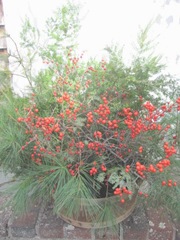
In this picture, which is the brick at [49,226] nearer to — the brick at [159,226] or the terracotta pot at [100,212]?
the terracotta pot at [100,212]

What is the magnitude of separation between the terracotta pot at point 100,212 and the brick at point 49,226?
7cm

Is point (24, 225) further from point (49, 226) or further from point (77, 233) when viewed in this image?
point (77, 233)

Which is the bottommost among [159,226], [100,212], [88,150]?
[159,226]

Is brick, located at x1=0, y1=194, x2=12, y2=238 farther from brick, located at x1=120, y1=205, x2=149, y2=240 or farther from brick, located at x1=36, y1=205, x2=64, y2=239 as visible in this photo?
brick, located at x1=120, y1=205, x2=149, y2=240

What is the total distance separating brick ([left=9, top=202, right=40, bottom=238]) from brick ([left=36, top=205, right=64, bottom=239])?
3 cm

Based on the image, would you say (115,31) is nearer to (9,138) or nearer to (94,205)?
(9,138)

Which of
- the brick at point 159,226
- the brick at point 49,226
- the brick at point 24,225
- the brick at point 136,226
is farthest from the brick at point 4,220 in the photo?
the brick at point 159,226

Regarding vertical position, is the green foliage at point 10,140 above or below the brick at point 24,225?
above

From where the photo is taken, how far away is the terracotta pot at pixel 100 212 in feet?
4.15

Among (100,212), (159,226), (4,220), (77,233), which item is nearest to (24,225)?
(4,220)

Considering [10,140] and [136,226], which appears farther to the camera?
[136,226]

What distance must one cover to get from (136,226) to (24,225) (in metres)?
0.52

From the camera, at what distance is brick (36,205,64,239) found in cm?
146

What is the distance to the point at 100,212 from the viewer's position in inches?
50.4
